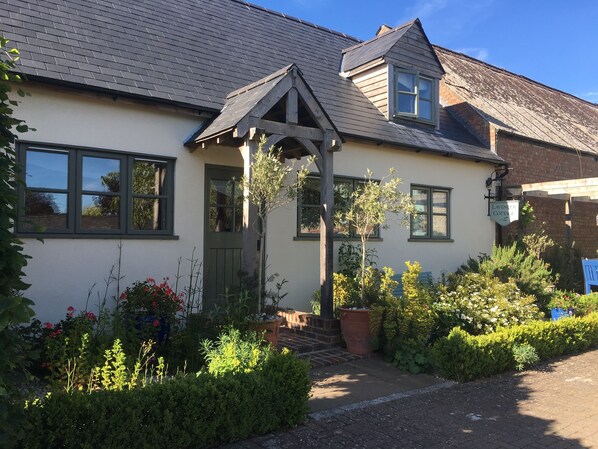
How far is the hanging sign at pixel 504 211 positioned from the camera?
1228 centimetres

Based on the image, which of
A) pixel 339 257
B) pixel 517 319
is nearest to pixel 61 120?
pixel 339 257

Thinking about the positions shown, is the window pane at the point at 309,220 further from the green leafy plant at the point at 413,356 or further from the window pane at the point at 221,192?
the green leafy plant at the point at 413,356

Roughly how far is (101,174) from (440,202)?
8.19 meters

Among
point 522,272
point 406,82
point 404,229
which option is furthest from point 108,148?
point 522,272

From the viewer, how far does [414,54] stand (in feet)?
40.3

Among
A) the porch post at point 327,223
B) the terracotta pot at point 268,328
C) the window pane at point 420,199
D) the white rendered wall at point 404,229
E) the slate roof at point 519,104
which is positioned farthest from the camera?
the slate roof at point 519,104

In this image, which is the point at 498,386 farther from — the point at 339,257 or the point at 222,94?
the point at 222,94

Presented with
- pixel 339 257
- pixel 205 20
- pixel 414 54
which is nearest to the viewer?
pixel 339 257

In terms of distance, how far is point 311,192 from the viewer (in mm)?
9984

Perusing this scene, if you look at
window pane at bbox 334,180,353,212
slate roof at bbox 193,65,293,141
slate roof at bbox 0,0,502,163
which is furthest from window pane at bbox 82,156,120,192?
window pane at bbox 334,180,353,212

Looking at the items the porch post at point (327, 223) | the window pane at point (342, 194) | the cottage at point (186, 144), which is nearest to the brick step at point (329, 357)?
the porch post at point (327, 223)

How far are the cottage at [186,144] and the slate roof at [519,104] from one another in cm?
327

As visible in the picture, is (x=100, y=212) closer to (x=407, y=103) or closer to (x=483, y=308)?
(x=483, y=308)

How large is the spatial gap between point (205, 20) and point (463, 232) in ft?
27.1
